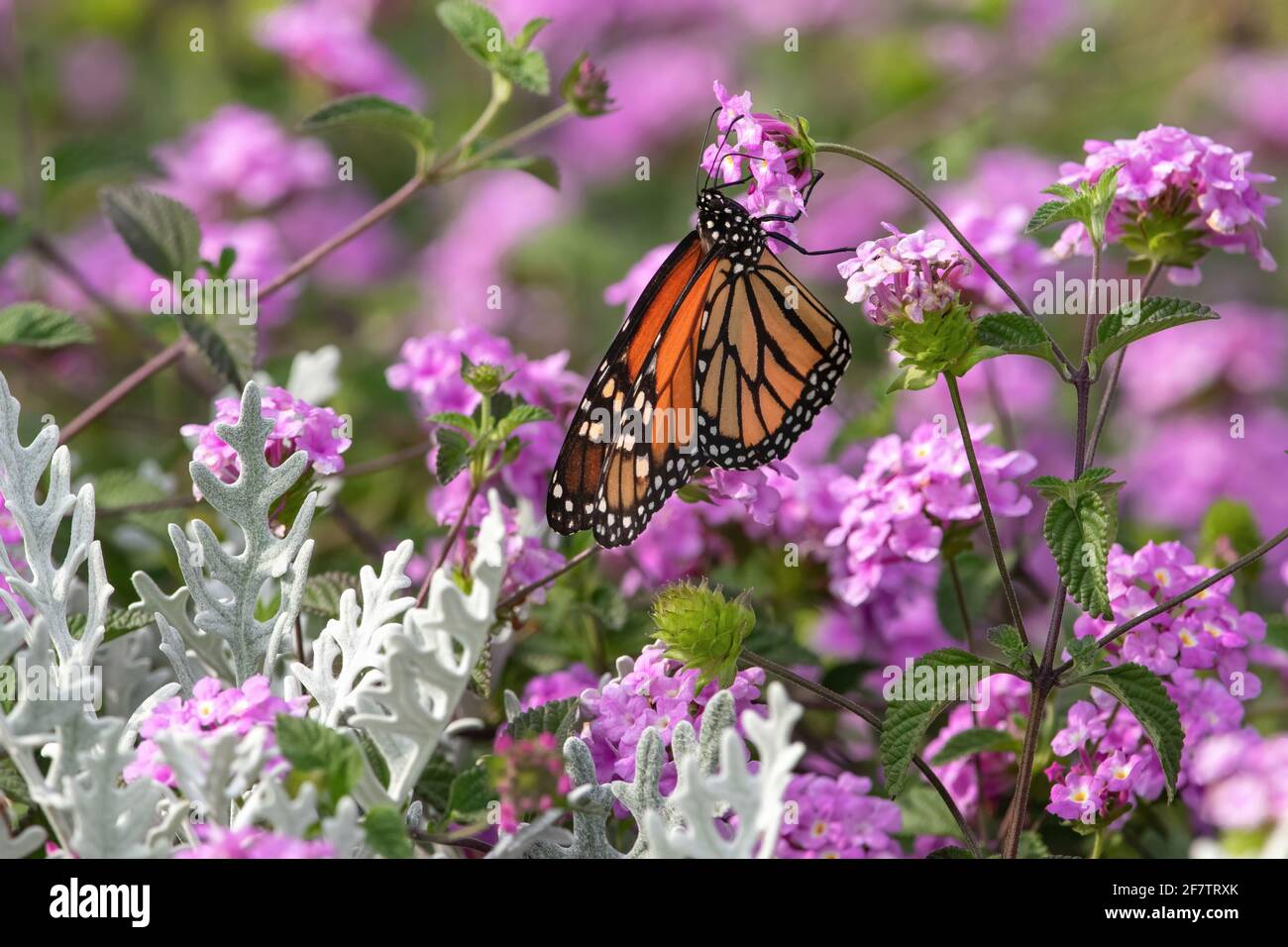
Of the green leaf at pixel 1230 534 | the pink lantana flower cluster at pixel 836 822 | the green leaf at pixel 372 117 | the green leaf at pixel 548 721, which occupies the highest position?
the green leaf at pixel 372 117

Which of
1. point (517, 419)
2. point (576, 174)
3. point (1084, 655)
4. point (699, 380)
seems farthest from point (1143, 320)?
point (576, 174)

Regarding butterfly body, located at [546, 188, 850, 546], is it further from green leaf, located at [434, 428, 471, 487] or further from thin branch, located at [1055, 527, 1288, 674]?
thin branch, located at [1055, 527, 1288, 674]

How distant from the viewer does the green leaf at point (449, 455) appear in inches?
67.4

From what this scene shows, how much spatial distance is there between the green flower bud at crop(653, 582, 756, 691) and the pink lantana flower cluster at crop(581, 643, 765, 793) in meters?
0.03

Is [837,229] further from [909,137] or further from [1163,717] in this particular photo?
[1163,717]

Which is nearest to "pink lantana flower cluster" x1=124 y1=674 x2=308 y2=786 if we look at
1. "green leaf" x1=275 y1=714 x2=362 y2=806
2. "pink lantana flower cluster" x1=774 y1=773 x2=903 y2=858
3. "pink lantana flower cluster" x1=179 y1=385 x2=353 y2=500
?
"green leaf" x1=275 y1=714 x2=362 y2=806

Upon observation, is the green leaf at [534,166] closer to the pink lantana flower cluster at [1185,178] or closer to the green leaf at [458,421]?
the green leaf at [458,421]

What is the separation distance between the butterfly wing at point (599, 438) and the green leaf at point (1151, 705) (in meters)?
0.60

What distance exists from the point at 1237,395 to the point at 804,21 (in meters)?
1.83

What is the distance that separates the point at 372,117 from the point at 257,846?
1117mm

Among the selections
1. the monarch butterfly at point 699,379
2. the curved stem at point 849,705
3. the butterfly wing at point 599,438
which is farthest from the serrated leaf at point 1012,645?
the butterfly wing at point 599,438

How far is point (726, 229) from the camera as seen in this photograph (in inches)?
74.3

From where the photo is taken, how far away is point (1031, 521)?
265 centimetres

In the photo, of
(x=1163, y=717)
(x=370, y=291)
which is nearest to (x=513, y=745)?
(x=1163, y=717)
